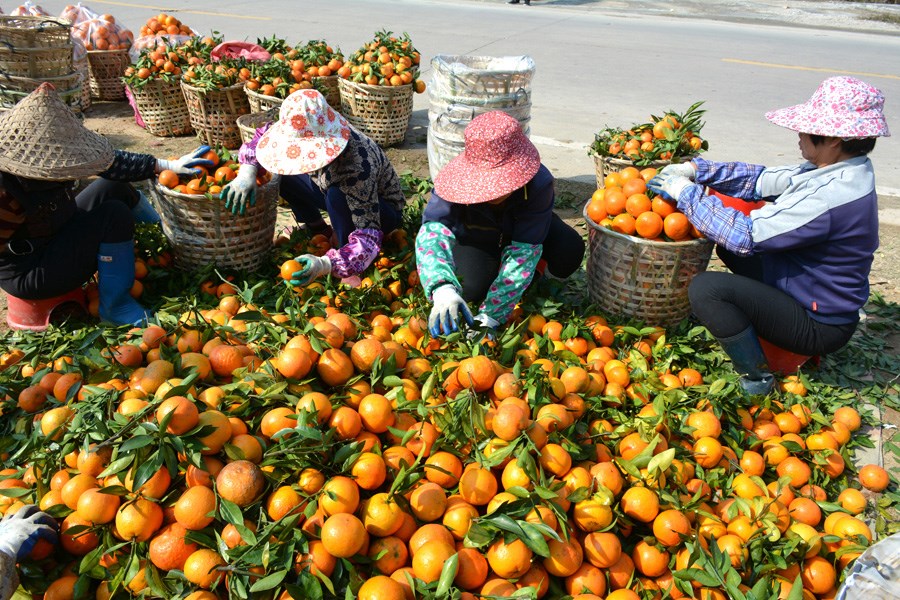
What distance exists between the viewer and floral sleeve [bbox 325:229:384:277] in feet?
11.5

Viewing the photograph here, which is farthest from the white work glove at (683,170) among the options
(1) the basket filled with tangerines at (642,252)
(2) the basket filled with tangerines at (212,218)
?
(2) the basket filled with tangerines at (212,218)

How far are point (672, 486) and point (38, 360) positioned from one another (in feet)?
8.70

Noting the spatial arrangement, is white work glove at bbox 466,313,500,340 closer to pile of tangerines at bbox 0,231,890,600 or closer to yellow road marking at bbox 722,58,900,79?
pile of tangerines at bbox 0,231,890,600

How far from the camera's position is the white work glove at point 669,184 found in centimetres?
307

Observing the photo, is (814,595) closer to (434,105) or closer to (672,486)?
(672,486)

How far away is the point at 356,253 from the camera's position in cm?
351

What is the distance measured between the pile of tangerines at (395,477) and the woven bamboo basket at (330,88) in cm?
393

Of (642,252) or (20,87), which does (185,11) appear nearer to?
(20,87)

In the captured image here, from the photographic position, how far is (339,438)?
6.93ft

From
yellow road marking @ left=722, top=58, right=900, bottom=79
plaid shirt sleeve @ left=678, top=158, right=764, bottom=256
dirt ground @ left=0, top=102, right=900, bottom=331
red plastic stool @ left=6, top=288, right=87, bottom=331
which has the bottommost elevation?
yellow road marking @ left=722, top=58, right=900, bottom=79

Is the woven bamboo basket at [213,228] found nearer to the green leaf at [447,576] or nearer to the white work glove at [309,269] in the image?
the white work glove at [309,269]

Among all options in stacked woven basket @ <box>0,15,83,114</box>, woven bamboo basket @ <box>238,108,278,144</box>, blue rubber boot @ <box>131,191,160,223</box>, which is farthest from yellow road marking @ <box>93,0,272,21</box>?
blue rubber boot @ <box>131,191,160,223</box>

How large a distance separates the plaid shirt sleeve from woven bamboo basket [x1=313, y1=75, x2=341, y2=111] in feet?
12.9

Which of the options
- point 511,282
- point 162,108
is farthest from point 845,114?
point 162,108
